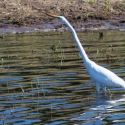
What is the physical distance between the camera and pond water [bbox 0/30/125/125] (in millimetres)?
9836

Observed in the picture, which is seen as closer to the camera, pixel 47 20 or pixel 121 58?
pixel 121 58

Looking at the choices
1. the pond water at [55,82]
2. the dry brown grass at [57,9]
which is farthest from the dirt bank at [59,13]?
the pond water at [55,82]

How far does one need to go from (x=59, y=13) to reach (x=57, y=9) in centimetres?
25

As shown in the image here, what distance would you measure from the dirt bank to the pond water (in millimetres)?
2711

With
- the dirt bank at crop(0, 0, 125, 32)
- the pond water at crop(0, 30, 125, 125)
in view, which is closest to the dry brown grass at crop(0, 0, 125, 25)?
the dirt bank at crop(0, 0, 125, 32)

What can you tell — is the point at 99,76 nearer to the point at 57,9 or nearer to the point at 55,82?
the point at 55,82

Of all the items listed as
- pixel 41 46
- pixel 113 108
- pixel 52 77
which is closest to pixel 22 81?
pixel 52 77

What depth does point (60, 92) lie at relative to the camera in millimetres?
11727

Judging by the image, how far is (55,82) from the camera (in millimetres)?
12664

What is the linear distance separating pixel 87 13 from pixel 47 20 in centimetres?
181

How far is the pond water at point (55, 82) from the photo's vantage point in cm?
984

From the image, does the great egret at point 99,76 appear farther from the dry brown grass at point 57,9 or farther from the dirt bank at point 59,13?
the dry brown grass at point 57,9

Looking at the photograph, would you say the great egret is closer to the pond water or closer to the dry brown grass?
the pond water

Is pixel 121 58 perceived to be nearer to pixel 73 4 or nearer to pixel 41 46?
pixel 41 46
